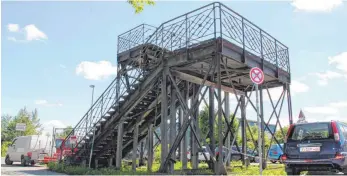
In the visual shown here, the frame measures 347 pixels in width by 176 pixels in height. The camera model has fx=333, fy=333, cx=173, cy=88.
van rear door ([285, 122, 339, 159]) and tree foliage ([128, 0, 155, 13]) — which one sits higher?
tree foliage ([128, 0, 155, 13])

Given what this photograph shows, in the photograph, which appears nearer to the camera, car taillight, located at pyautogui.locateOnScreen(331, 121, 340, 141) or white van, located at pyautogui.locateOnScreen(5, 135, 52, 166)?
car taillight, located at pyautogui.locateOnScreen(331, 121, 340, 141)

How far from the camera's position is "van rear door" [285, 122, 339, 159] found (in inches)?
323

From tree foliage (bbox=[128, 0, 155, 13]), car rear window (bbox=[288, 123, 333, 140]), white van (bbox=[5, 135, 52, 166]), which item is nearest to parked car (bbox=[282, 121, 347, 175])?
car rear window (bbox=[288, 123, 333, 140])

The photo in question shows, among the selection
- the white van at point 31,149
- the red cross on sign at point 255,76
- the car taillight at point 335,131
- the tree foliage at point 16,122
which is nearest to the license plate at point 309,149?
the car taillight at point 335,131

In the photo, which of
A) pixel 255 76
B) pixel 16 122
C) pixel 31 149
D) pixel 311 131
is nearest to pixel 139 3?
pixel 255 76

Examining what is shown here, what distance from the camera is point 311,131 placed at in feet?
28.5

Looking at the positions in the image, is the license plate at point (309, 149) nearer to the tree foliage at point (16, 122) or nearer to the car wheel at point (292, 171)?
the car wheel at point (292, 171)

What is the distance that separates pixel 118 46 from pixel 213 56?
25.4 ft

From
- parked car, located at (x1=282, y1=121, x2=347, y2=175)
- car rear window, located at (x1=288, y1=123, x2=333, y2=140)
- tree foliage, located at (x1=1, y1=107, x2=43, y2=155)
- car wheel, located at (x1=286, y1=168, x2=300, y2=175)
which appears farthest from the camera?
tree foliage, located at (x1=1, y1=107, x2=43, y2=155)

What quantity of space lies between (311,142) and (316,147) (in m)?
0.18

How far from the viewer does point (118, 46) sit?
1761 cm

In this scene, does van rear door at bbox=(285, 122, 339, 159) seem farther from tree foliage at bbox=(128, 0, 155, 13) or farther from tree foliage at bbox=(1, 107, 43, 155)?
tree foliage at bbox=(1, 107, 43, 155)

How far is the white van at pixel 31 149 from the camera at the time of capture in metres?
19.0

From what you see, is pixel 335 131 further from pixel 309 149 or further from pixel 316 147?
pixel 309 149
